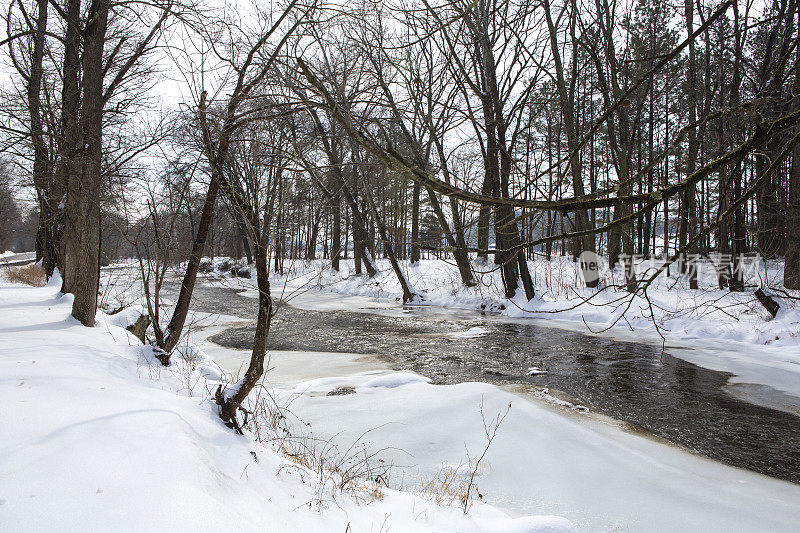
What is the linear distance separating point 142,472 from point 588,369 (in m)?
6.56

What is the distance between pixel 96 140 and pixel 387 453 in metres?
5.51

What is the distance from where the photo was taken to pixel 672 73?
19828 millimetres

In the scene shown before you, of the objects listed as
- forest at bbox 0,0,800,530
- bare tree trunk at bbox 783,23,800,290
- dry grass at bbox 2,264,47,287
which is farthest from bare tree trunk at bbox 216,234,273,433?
dry grass at bbox 2,264,47,287

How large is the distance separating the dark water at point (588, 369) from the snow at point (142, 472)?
2.76 metres

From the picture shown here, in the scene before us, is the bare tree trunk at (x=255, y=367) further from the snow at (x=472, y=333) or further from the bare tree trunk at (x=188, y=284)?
the snow at (x=472, y=333)

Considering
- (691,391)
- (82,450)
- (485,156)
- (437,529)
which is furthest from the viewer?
(485,156)

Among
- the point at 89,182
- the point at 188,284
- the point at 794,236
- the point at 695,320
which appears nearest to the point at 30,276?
the point at 89,182

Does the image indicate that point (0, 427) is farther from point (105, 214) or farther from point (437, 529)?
point (105, 214)

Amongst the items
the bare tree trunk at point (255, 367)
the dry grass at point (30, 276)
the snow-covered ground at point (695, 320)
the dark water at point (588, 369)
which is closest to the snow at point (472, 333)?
the dark water at point (588, 369)

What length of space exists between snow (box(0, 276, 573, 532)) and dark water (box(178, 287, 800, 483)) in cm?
276

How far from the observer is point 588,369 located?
7.07 m

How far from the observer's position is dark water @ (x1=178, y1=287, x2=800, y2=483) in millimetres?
4465

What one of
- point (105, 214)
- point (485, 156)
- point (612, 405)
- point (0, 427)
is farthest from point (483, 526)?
point (485, 156)

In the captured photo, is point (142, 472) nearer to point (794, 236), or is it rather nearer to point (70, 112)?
point (70, 112)
